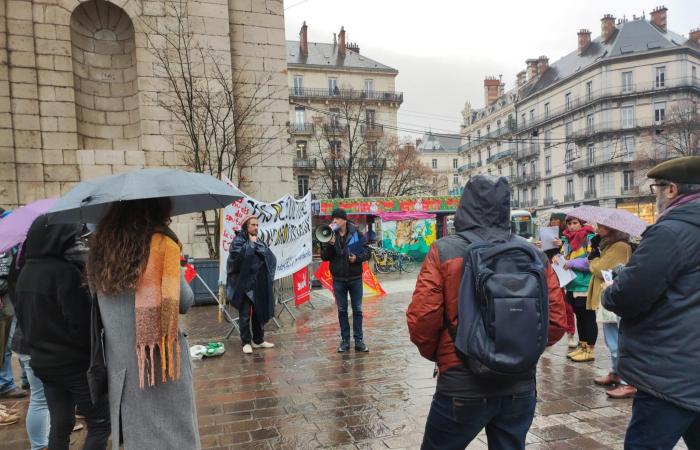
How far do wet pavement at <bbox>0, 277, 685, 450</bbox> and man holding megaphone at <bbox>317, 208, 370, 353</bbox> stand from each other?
0.34m

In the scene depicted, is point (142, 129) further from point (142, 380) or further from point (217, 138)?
point (142, 380)

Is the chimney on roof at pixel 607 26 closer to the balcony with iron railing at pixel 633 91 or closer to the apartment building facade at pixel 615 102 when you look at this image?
the apartment building facade at pixel 615 102

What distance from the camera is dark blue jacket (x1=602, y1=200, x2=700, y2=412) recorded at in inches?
82.4

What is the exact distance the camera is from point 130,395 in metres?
2.38

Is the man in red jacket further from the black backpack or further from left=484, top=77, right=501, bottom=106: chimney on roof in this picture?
left=484, top=77, right=501, bottom=106: chimney on roof

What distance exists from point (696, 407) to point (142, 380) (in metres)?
2.61

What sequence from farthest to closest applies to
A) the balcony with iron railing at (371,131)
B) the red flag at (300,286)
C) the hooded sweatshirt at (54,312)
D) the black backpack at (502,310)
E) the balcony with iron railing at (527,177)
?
1. the balcony with iron railing at (527,177)
2. the balcony with iron railing at (371,131)
3. the red flag at (300,286)
4. the hooded sweatshirt at (54,312)
5. the black backpack at (502,310)

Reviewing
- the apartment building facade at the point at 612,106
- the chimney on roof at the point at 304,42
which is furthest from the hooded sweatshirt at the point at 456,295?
the chimney on roof at the point at 304,42

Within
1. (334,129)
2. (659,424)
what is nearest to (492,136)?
(334,129)

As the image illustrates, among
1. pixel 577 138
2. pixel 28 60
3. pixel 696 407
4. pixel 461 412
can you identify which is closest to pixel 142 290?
pixel 461 412

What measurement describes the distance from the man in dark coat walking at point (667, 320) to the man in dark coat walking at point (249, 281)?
4698 millimetres

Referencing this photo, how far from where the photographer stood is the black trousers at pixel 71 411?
2609mm

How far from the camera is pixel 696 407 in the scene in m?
2.08

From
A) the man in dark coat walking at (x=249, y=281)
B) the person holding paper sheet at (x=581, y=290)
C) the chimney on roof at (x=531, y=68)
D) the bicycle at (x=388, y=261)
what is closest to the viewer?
the person holding paper sheet at (x=581, y=290)
